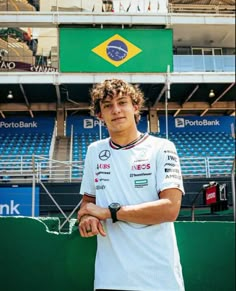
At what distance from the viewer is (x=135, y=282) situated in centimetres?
147

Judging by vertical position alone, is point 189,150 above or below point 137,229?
above

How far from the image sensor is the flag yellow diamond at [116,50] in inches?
353

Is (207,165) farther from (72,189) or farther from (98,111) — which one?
(98,111)

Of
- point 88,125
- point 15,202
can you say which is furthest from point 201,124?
point 88,125

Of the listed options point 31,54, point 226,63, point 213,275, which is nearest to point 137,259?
point 213,275

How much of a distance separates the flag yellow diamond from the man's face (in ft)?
23.2

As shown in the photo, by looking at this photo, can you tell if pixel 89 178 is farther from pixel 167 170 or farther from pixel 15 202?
pixel 15 202

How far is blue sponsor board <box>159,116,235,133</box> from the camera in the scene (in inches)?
554

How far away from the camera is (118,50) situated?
8836mm

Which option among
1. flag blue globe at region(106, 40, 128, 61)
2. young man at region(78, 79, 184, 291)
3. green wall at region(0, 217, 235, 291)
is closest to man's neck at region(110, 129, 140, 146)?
young man at region(78, 79, 184, 291)

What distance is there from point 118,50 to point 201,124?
6.58 m

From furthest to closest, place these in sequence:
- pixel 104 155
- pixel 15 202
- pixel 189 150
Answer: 1. pixel 189 150
2. pixel 15 202
3. pixel 104 155

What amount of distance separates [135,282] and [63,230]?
3.12 feet

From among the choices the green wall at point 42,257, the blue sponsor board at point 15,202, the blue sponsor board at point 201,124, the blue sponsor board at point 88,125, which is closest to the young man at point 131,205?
the green wall at point 42,257
